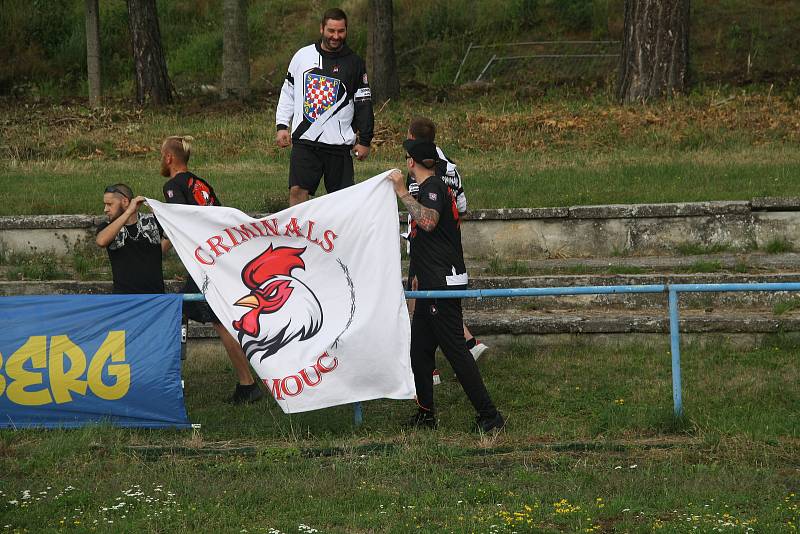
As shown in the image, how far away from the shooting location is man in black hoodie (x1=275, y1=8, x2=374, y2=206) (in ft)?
32.9

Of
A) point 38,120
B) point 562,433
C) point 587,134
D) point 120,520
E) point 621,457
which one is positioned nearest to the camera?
point 120,520

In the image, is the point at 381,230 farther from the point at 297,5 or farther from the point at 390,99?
the point at 297,5

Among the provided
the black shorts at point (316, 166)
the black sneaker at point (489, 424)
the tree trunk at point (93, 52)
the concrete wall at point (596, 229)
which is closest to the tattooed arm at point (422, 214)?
the black sneaker at point (489, 424)

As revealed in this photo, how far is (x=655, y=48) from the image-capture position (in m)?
18.5

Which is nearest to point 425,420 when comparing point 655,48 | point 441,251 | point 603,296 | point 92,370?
point 441,251

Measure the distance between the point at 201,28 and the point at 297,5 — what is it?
2697 millimetres

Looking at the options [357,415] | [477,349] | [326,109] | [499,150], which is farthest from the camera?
[499,150]

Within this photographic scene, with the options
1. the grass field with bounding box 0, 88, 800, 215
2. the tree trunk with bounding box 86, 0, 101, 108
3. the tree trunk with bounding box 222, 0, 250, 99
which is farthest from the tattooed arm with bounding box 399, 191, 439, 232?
the tree trunk with bounding box 86, 0, 101, 108

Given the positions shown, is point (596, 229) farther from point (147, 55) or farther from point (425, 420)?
point (147, 55)

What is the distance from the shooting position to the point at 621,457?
7.45 meters

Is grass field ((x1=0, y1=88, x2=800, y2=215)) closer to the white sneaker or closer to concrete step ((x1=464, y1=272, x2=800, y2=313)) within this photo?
concrete step ((x1=464, y1=272, x2=800, y2=313))

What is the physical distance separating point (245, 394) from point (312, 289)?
1286 mm

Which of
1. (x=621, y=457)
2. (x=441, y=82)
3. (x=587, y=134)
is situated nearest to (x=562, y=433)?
(x=621, y=457)

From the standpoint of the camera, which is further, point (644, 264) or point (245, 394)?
point (644, 264)
